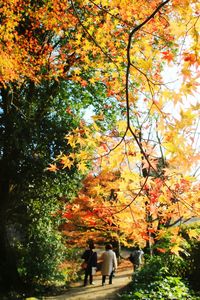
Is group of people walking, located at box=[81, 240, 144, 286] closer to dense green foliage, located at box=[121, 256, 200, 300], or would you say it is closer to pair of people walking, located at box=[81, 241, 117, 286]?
pair of people walking, located at box=[81, 241, 117, 286]

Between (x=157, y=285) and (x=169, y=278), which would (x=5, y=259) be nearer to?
(x=169, y=278)

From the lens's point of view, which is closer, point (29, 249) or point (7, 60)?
point (7, 60)

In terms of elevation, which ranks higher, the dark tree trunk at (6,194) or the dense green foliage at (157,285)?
the dark tree trunk at (6,194)

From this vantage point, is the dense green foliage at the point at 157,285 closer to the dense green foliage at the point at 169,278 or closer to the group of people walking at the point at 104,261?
the dense green foliage at the point at 169,278

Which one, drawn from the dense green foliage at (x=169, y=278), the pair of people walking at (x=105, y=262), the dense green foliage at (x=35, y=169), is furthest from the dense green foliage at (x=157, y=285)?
the dense green foliage at (x=35, y=169)

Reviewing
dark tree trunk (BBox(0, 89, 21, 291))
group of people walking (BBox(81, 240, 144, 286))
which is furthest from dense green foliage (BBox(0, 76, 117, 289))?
group of people walking (BBox(81, 240, 144, 286))

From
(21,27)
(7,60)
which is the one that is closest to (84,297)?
(7,60)

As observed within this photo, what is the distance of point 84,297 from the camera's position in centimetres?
1016

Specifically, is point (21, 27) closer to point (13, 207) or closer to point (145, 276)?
point (13, 207)

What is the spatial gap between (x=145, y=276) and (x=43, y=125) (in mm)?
6654

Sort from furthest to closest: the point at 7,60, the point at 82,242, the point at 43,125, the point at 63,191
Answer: the point at 82,242
the point at 63,191
the point at 43,125
the point at 7,60

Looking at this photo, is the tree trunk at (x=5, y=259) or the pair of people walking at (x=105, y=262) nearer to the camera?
the pair of people walking at (x=105, y=262)

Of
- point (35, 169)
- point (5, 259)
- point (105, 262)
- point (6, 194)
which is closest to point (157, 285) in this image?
point (105, 262)

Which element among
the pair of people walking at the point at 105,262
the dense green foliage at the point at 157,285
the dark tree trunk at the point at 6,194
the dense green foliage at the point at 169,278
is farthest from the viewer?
the dark tree trunk at the point at 6,194
